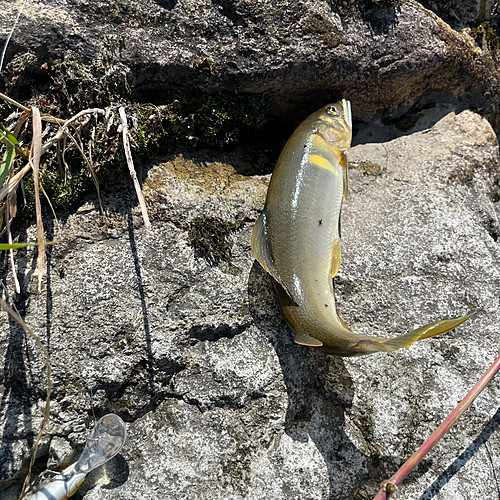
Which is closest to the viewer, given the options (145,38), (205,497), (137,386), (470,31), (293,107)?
(205,497)

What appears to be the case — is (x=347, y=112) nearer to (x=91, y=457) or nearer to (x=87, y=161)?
(x=87, y=161)

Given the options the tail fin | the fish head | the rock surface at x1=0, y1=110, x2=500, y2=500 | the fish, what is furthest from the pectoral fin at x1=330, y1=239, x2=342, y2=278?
the fish head

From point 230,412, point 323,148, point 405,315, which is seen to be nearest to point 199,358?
point 230,412

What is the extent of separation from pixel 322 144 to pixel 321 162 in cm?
17

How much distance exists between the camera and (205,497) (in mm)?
2516

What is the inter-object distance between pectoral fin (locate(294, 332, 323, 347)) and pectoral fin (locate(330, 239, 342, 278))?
1.66 ft

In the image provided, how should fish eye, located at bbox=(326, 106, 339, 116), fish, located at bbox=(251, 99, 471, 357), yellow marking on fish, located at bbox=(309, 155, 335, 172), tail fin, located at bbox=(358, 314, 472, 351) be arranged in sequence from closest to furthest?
tail fin, located at bbox=(358, 314, 472, 351)
fish, located at bbox=(251, 99, 471, 357)
yellow marking on fish, located at bbox=(309, 155, 335, 172)
fish eye, located at bbox=(326, 106, 339, 116)

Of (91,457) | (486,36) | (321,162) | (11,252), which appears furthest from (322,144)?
(91,457)

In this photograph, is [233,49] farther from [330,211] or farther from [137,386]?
[137,386]

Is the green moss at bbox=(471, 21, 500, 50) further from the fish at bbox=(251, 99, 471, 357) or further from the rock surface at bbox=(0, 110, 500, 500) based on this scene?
the rock surface at bbox=(0, 110, 500, 500)

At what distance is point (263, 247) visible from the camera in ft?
9.60

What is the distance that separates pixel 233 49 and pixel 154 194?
1.25 metres

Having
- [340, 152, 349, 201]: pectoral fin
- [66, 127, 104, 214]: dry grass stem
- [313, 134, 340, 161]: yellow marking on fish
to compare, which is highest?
[313, 134, 340, 161]: yellow marking on fish

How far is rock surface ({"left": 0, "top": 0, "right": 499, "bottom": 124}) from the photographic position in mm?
2982
